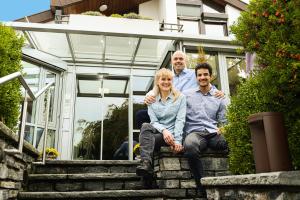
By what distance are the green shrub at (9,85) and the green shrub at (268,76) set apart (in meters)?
2.36

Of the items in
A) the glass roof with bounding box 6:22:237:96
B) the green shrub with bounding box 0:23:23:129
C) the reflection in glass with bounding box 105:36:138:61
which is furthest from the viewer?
the reflection in glass with bounding box 105:36:138:61

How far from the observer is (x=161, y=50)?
762cm

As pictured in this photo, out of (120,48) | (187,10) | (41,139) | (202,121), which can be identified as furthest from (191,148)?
(187,10)

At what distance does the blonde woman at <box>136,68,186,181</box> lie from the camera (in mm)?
3268

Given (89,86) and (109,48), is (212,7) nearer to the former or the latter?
(109,48)

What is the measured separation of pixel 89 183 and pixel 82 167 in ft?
1.73

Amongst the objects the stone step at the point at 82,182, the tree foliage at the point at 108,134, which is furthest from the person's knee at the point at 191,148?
the tree foliage at the point at 108,134

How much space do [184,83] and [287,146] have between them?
242cm

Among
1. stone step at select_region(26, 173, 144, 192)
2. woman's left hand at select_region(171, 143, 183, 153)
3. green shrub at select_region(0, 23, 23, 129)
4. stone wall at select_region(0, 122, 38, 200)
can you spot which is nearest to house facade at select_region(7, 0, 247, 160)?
green shrub at select_region(0, 23, 23, 129)

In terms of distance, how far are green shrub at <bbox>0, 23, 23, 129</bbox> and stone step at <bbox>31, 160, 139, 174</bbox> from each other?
0.87 meters

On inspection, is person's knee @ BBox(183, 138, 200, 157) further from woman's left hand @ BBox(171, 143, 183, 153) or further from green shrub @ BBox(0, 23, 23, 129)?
green shrub @ BBox(0, 23, 23, 129)

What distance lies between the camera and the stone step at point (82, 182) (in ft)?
12.0

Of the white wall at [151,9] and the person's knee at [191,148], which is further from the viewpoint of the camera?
the white wall at [151,9]

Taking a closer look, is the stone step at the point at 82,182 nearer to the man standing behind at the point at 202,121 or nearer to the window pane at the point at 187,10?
the man standing behind at the point at 202,121
